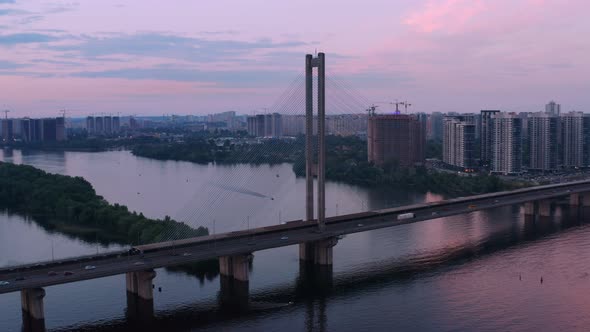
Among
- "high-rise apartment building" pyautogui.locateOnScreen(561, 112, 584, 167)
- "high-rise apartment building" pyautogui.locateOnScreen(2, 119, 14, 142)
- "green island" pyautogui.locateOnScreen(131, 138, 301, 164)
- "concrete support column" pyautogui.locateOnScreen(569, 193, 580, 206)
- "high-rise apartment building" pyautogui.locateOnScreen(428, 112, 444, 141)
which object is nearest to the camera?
"concrete support column" pyautogui.locateOnScreen(569, 193, 580, 206)

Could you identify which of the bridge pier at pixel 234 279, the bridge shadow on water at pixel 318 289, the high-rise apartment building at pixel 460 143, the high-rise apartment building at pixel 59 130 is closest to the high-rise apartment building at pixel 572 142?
the high-rise apartment building at pixel 460 143

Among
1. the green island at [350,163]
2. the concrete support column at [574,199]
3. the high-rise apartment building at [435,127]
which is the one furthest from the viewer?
the high-rise apartment building at [435,127]

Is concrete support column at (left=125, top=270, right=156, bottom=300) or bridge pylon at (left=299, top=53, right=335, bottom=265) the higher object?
bridge pylon at (left=299, top=53, right=335, bottom=265)

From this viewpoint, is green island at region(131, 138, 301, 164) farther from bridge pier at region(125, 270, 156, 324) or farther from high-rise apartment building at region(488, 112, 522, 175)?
bridge pier at region(125, 270, 156, 324)

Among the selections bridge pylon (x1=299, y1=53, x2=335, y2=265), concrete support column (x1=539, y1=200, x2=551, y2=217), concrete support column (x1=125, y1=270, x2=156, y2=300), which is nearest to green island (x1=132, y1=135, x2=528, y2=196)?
concrete support column (x1=539, y1=200, x2=551, y2=217)

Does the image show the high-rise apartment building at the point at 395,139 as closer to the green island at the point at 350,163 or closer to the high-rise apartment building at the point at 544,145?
the green island at the point at 350,163
